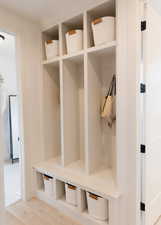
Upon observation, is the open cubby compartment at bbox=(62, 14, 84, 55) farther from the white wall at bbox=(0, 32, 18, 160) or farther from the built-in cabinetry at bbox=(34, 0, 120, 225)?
the white wall at bbox=(0, 32, 18, 160)

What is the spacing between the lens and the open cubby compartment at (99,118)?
2088 millimetres

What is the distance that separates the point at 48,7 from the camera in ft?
6.79

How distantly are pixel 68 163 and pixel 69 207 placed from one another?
1.79 feet

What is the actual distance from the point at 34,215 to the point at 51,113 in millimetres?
1344

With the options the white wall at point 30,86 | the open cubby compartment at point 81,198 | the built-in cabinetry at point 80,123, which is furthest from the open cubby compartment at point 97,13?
the open cubby compartment at point 81,198

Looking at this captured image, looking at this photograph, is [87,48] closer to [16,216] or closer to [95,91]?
[95,91]

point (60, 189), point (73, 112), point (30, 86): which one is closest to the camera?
point (60, 189)

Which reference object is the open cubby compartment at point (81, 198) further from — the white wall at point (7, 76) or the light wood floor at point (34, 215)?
the white wall at point (7, 76)

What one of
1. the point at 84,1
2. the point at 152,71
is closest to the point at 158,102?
the point at 152,71

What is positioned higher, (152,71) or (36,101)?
(152,71)

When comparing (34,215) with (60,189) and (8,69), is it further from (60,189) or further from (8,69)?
(8,69)

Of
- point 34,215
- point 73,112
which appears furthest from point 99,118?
point 34,215

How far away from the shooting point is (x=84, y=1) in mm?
1925

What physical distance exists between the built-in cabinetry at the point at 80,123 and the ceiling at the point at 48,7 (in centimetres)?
9
